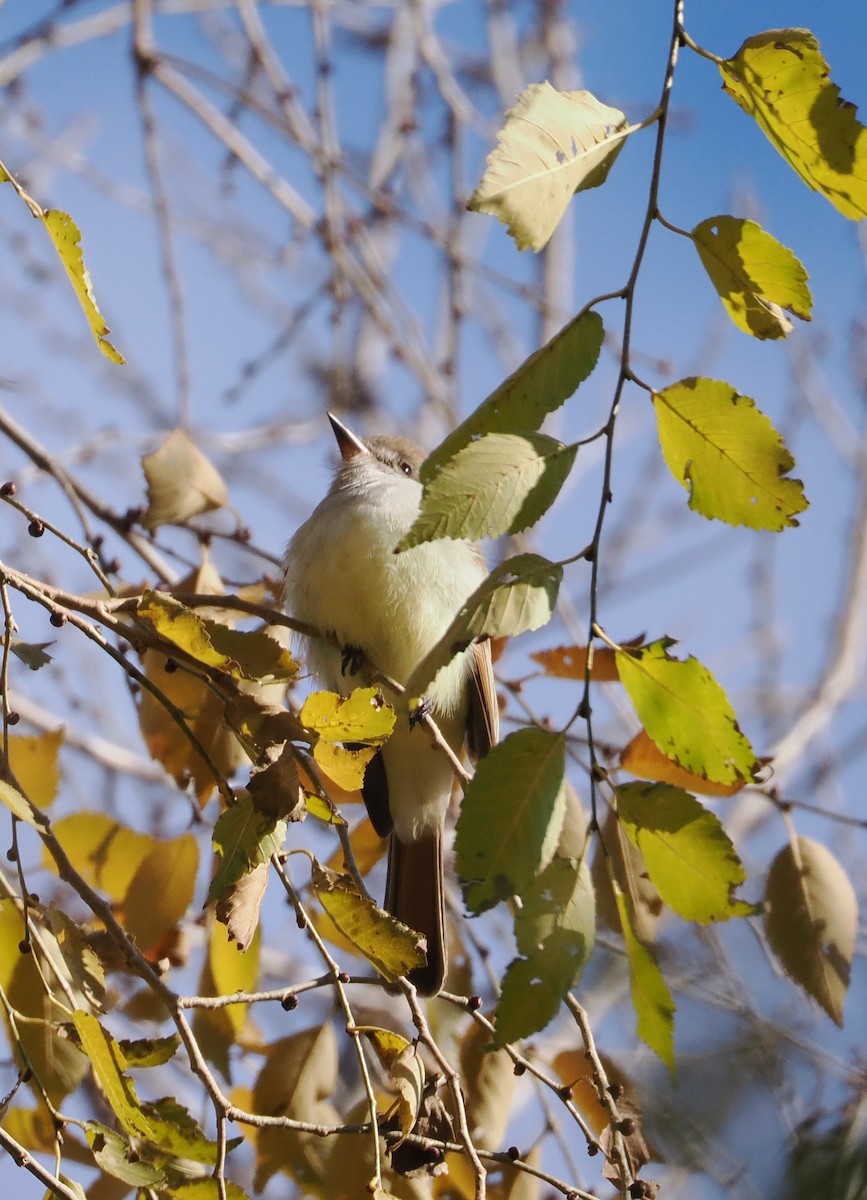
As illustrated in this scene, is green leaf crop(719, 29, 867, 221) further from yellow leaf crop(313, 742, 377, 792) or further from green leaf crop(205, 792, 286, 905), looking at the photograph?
green leaf crop(205, 792, 286, 905)

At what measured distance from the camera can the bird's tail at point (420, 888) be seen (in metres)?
4.04

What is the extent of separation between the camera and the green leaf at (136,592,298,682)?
2.31 m

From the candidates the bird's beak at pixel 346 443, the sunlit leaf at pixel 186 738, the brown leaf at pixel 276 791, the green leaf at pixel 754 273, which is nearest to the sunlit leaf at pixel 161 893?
the sunlit leaf at pixel 186 738

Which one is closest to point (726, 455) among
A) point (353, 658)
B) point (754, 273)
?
point (754, 273)

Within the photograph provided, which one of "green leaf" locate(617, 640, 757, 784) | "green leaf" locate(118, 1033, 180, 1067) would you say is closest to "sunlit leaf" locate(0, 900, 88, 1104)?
"green leaf" locate(118, 1033, 180, 1067)

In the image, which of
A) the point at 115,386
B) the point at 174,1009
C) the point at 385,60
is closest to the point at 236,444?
the point at 115,386

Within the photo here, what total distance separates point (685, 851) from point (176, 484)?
6.25ft

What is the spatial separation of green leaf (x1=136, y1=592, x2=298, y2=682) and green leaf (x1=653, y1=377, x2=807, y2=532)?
2.72 feet

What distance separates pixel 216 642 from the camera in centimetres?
247

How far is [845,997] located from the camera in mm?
2678

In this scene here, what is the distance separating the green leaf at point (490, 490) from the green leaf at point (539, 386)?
0.08 m

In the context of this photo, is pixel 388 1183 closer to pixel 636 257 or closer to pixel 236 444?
pixel 636 257

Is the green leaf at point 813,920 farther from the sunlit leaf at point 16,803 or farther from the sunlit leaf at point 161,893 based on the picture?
the sunlit leaf at point 16,803

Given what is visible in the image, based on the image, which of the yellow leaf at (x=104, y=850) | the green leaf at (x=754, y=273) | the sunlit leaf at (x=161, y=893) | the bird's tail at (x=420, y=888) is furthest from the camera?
the bird's tail at (x=420, y=888)
